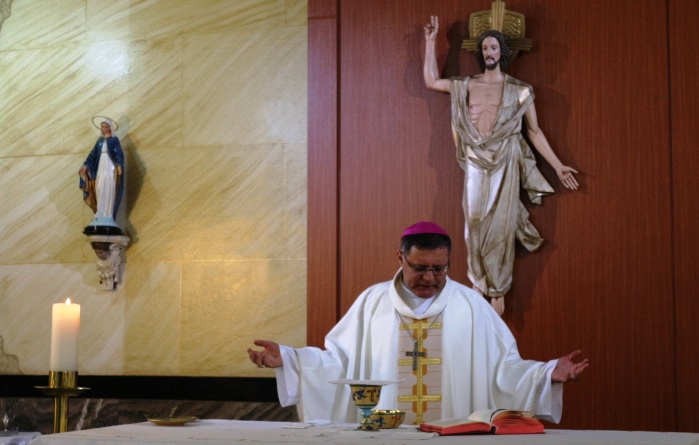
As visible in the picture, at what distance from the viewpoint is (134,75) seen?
834cm

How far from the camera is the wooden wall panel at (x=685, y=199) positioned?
6715mm

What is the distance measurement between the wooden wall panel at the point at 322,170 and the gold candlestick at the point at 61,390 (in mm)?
3652

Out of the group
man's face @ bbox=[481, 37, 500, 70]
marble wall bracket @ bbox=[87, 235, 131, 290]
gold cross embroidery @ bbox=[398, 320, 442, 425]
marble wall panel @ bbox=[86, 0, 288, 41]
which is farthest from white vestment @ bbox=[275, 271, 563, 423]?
marble wall panel @ bbox=[86, 0, 288, 41]

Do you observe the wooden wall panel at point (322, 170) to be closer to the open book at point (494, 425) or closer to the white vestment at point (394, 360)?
the white vestment at point (394, 360)

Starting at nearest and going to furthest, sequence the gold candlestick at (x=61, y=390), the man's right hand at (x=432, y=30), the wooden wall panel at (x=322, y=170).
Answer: the gold candlestick at (x=61, y=390), the man's right hand at (x=432, y=30), the wooden wall panel at (x=322, y=170)

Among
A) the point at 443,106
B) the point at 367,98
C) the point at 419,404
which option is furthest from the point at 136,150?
the point at 419,404

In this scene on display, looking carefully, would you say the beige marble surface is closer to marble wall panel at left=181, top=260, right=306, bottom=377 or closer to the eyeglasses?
marble wall panel at left=181, top=260, right=306, bottom=377

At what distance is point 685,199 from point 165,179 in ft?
13.5

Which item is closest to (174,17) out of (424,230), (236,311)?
(236,311)

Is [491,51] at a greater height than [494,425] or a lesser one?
greater

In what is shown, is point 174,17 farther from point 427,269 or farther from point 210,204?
point 427,269

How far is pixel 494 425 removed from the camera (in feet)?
12.6

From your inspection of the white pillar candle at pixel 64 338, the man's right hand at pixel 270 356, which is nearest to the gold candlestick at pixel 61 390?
the white pillar candle at pixel 64 338

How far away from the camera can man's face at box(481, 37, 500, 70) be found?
6980mm
